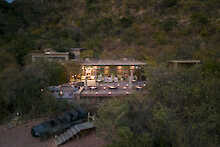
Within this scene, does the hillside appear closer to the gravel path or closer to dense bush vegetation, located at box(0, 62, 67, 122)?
dense bush vegetation, located at box(0, 62, 67, 122)

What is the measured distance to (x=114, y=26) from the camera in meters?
42.4

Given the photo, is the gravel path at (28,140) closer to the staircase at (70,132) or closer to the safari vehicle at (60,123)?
the staircase at (70,132)

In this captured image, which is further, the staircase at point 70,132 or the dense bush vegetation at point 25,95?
the dense bush vegetation at point 25,95

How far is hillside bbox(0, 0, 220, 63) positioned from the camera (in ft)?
95.9

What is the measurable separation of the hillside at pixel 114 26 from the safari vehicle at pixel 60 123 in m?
16.9

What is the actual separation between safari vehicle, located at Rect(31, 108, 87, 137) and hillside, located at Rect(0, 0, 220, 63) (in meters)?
16.9

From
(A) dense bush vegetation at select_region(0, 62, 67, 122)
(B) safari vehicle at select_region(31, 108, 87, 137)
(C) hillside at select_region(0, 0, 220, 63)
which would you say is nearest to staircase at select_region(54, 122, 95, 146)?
(B) safari vehicle at select_region(31, 108, 87, 137)

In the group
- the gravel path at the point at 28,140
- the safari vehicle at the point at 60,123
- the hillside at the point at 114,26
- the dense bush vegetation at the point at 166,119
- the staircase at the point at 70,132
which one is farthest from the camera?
the hillside at the point at 114,26

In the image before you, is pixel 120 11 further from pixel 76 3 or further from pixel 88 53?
pixel 88 53

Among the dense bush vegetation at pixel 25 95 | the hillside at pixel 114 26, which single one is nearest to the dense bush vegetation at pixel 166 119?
the dense bush vegetation at pixel 25 95

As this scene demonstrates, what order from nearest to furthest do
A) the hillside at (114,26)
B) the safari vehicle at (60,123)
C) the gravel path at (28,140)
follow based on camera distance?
1. the gravel path at (28,140)
2. the safari vehicle at (60,123)
3. the hillside at (114,26)

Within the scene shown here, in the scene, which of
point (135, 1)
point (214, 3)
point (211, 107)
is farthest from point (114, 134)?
point (135, 1)

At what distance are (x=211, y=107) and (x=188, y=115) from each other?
125 cm

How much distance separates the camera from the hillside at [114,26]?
29.2 m
